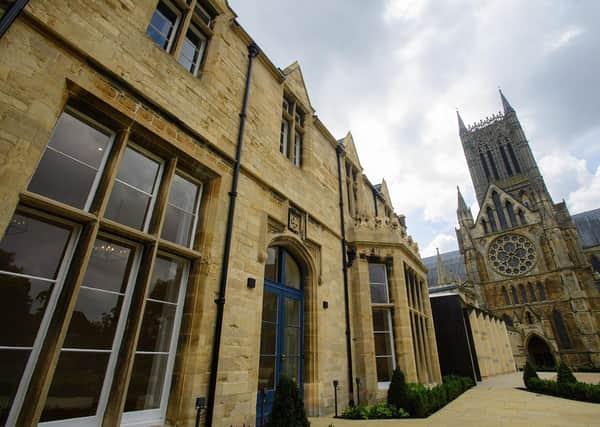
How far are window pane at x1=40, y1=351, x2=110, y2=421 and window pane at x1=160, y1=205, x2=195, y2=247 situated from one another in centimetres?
166

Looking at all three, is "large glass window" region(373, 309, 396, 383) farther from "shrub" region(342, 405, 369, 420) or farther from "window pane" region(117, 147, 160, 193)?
"window pane" region(117, 147, 160, 193)

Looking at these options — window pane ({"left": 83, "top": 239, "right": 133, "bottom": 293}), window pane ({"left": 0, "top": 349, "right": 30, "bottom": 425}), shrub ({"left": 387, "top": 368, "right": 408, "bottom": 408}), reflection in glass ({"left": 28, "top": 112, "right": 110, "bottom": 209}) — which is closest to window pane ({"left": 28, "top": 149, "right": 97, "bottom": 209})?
reflection in glass ({"left": 28, "top": 112, "right": 110, "bottom": 209})

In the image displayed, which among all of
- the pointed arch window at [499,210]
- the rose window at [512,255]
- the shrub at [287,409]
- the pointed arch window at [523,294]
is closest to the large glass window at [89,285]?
the shrub at [287,409]

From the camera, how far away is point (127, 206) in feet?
12.6

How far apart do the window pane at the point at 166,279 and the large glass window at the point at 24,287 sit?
1.07m

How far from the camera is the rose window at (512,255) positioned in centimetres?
3803

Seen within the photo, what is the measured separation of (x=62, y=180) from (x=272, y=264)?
399cm

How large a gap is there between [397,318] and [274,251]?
4.17 m

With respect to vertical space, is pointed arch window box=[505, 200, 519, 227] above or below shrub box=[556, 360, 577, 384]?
above

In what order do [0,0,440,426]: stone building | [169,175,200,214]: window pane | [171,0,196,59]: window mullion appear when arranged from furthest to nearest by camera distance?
[171,0,196,59]: window mullion → [169,175,200,214]: window pane → [0,0,440,426]: stone building

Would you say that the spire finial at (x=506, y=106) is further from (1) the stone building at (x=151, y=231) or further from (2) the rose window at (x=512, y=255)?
(1) the stone building at (x=151, y=231)

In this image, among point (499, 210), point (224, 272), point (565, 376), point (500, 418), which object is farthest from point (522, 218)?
point (224, 272)

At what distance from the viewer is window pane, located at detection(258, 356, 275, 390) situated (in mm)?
5340

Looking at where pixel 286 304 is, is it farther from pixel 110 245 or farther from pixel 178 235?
pixel 110 245
